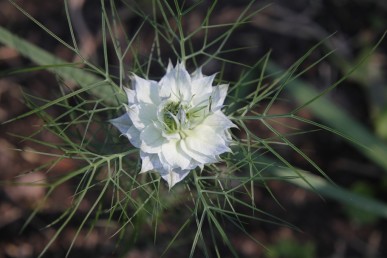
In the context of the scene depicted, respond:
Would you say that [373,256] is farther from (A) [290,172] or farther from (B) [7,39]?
(B) [7,39]

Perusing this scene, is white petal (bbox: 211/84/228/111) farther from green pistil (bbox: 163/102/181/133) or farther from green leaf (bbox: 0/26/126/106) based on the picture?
green leaf (bbox: 0/26/126/106)

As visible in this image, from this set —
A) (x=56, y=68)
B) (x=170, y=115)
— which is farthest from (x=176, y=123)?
(x=56, y=68)

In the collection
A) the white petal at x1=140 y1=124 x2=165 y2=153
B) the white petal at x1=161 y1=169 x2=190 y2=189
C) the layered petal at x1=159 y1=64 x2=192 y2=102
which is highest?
the layered petal at x1=159 y1=64 x2=192 y2=102

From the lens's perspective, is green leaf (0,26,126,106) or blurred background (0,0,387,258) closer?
green leaf (0,26,126,106)

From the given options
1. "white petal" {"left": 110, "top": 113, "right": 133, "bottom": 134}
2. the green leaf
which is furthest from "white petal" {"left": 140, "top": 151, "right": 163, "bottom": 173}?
the green leaf

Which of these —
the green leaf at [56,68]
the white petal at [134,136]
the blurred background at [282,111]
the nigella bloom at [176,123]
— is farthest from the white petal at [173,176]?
the blurred background at [282,111]

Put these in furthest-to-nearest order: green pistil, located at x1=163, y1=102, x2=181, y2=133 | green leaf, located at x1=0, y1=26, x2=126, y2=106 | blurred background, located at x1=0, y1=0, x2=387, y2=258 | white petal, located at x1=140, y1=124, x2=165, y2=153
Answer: blurred background, located at x1=0, y1=0, x2=387, y2=258, green leaf, located at x1=0, y1=26, x2=126, y2=106, green pistil, located at x1=163, y1=102, x2=181, y2=133, white petal, located at x1=140, y1=124, x2=165, y2=153
